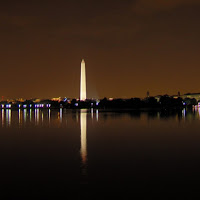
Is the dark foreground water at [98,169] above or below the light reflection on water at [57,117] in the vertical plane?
below

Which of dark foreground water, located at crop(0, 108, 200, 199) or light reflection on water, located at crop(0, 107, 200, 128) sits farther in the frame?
light reflection on water, located at crop(0, 107, 200, 128)

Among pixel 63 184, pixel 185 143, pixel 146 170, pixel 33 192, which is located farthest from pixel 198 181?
pixel 185 143

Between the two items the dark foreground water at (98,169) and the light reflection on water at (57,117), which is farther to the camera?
the light reflection on water at (57,117)

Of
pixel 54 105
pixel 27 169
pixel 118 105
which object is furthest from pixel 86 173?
pixel 54 105

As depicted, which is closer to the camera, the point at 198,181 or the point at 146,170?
the point at 198,181

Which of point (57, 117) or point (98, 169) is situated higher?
point (57, 117)

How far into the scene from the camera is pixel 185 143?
19.5m

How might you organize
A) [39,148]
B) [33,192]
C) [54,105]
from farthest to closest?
[54,105], [39,148], [33,192]

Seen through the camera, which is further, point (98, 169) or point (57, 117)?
point (57, 117)

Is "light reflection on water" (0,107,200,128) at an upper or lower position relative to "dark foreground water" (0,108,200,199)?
upper

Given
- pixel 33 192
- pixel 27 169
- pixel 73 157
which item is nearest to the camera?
pixel 33 192

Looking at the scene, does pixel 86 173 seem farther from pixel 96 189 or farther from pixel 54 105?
pixel 54 105

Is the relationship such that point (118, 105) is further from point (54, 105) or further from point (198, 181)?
point (198, 181)

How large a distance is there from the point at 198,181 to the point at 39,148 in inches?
392
